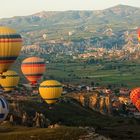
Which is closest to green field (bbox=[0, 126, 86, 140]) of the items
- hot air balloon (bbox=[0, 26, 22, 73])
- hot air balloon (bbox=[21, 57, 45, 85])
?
hot air balloon (bbox=[0, 26, 22, 73])

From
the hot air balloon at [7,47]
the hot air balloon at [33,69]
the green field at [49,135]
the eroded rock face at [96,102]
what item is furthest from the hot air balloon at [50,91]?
the green field at [49,135]

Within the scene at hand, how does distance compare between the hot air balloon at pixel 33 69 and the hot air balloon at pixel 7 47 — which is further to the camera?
the hot air balloon at pixel 33 69

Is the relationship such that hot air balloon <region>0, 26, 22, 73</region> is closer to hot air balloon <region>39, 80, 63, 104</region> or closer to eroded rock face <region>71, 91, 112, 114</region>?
hot air balloon <region>39, 80, 63, 104</region>

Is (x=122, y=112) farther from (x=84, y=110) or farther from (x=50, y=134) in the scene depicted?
(x=50, y=134)

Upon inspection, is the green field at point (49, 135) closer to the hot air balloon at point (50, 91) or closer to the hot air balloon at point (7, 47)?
the hot air balloon at point (7, 47)

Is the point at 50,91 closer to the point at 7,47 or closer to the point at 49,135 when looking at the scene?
the point at 7,47

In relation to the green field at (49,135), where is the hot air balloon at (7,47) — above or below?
above

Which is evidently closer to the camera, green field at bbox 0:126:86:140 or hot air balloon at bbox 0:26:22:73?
green field at bbox 0:126:86:140

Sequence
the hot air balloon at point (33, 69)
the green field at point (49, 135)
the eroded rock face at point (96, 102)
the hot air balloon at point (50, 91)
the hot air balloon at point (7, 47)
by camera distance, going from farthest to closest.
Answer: the eroded rock face at point (96, 102)
the hot air balloon at point (33, 69)
the hot air balloon at point (50, 91)
the hot air balloon at point (7, 47)
the green field at point (49, 135)
